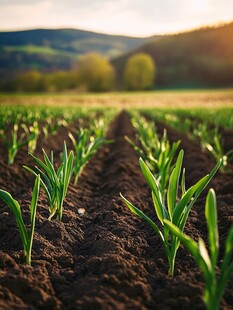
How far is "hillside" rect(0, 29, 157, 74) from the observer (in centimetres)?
10838

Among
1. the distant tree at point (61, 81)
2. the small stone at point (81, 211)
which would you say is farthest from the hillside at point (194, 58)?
the small stone at point (81, 211)

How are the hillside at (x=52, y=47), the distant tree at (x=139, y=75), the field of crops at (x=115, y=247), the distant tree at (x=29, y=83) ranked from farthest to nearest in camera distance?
the hillside at (x=52, y=47), the distant tree at (x=139, y=75), the distant tree at (x=29, y=83), the field of crops at (x=115, y=247)

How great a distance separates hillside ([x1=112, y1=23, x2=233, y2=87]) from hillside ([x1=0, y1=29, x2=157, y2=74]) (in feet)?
80.9

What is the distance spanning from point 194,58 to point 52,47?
70.8 meters

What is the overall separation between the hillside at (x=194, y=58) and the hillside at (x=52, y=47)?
2467 cm

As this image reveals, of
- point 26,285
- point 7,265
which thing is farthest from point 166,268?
point 7,265

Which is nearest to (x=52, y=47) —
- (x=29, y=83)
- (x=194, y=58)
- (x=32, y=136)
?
(x=194, y=58)

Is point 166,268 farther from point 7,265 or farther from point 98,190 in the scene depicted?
point 98,190

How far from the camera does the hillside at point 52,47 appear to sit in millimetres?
108375

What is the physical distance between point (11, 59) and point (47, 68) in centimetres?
1180

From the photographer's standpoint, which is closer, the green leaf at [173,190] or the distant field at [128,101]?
the green leaf at [173,190]

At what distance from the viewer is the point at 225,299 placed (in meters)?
1.76

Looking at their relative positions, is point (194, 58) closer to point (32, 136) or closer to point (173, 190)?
point (32, 136)

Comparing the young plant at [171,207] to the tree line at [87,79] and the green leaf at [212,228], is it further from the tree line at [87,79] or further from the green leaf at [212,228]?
the tree line at [87,79]
